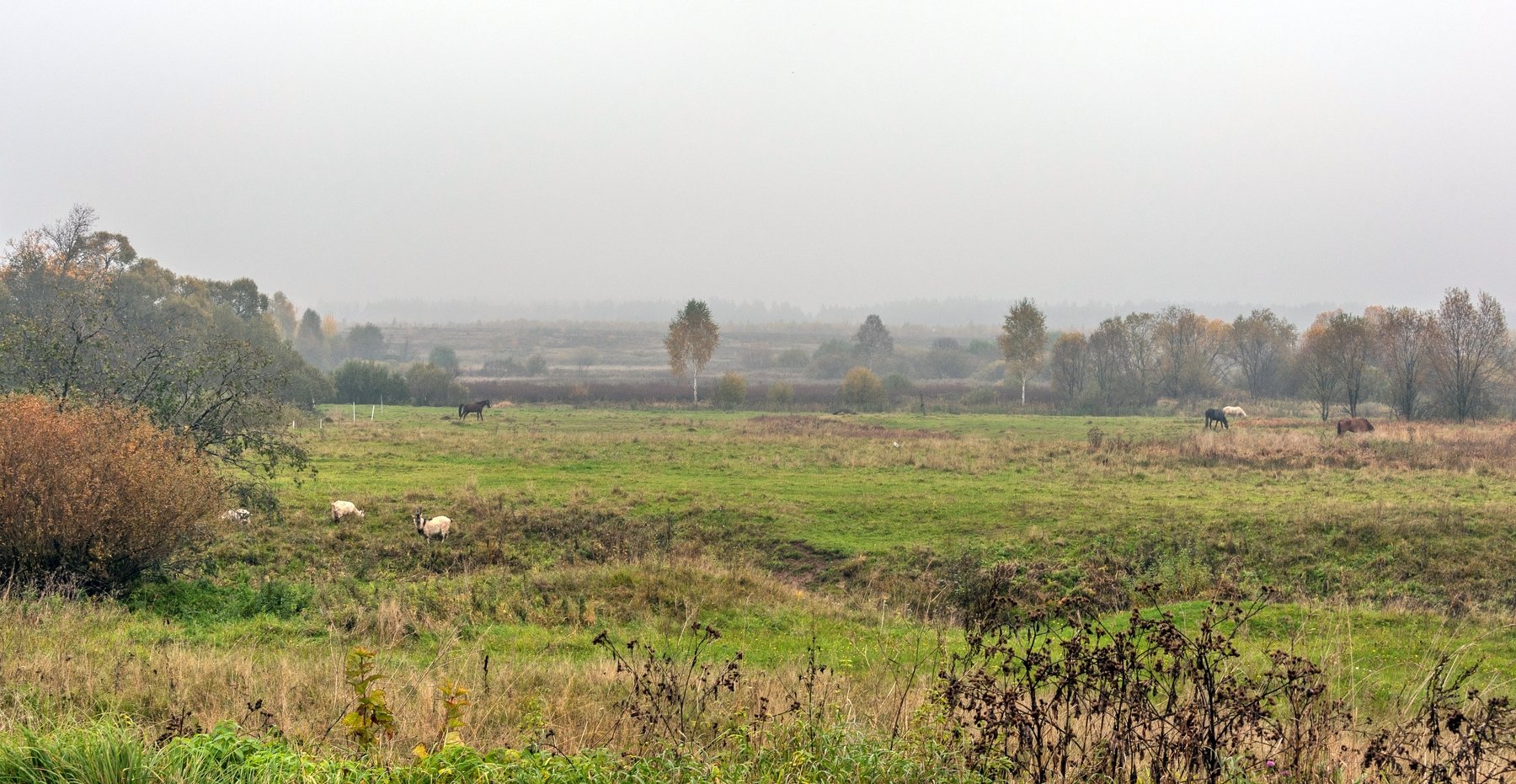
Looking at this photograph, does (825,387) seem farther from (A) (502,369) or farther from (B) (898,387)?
(A) (502,369)

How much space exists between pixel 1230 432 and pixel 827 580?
92.5 ft

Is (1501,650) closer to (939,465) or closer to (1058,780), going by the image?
(1058,780)

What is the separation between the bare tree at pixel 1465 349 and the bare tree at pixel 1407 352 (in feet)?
2.54

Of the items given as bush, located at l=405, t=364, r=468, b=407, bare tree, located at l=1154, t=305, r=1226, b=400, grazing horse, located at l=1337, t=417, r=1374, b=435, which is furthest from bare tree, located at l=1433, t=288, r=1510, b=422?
bush, located at l=405, t=364, r=468, b=407

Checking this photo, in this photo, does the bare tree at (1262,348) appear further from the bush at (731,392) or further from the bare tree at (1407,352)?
the bush at (731,392)

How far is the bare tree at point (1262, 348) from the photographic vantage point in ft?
288

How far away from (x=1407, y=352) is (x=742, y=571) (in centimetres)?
6022

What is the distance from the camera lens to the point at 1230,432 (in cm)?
3909

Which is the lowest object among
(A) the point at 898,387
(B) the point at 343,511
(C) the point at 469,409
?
(B) the point at 343,511

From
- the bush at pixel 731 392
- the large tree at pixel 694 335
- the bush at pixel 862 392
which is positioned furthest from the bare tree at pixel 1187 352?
the large tree at pixel 694 335

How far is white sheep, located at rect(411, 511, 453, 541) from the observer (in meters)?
20.7

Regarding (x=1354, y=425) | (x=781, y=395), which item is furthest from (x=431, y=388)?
(x=1354, y=425)

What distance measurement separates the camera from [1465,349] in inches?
2191

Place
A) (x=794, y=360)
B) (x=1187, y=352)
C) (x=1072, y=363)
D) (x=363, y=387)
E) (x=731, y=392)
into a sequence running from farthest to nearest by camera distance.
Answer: (x=794, y=360), (x=1072, y=363), (x=1187, y=352), (x=731, y=392), (x=363, y=387)
